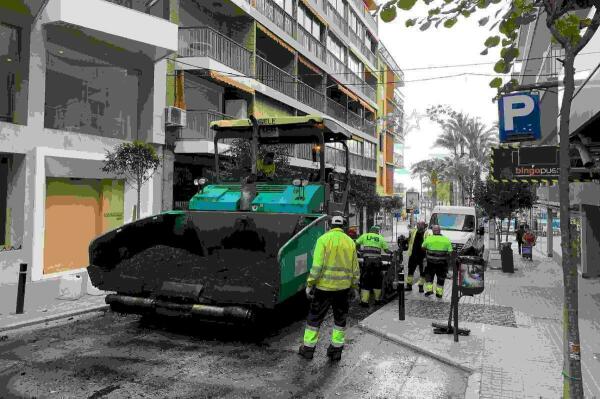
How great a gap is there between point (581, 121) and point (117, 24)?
10.7 metres

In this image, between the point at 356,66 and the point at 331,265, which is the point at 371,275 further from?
the point at 356,66

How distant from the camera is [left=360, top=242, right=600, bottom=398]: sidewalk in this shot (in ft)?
17.0

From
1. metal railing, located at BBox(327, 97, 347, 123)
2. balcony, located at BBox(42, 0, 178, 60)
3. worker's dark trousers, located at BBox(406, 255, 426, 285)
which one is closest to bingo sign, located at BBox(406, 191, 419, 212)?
metal railing, located at BBox(327, 97, 347, 123)

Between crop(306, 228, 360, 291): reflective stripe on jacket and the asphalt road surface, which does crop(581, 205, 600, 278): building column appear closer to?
the asphalt road surface

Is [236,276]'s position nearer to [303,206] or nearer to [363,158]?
[303,206]

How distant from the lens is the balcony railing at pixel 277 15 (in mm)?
20703

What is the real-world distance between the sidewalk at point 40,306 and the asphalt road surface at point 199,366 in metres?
0.35

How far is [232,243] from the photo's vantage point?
768 cm

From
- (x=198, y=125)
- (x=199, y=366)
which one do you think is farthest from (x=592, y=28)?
(x=198, y=125)

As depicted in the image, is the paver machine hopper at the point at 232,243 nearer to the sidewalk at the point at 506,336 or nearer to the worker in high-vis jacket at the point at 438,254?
the sidewalk at the point at 506,336

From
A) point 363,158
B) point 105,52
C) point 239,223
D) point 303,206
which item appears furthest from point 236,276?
point 363,158

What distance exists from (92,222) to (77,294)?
15.4 ft

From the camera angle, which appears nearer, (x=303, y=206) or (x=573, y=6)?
(x=573, y=6)

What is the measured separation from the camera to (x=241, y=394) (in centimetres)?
469
